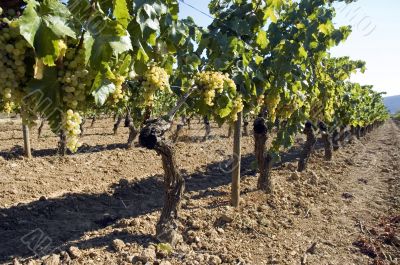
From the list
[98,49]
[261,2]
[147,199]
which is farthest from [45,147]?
[98,49]

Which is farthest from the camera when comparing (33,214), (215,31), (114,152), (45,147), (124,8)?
(45,147)

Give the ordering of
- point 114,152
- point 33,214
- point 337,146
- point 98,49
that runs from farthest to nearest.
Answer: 1. point 337,146
2. point 114,152
3. point 33,214
4. point 98,49

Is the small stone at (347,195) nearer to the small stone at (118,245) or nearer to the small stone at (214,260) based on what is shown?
the small stone at (214,260)

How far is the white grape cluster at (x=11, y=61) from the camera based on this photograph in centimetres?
163

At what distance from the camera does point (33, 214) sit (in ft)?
20.3

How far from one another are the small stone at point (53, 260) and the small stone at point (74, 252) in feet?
0.50

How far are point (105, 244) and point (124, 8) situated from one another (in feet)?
11.6

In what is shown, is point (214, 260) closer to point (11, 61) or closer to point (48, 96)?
point (48, 96)

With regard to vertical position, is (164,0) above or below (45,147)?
above

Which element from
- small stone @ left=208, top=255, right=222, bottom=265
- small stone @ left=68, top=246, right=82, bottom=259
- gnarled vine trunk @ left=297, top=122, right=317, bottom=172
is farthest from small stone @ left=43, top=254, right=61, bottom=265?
gnarled vine trunk @ left=297, top=122, right=317, bottom=172

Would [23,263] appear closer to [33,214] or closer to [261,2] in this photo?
[33,214]

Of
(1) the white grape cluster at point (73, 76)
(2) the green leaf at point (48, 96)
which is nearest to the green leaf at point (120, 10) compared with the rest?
(1) the white grape cluster at point (73, 76)

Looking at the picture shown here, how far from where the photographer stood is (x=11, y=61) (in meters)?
1.69

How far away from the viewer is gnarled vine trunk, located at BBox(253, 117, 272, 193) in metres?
7.75
